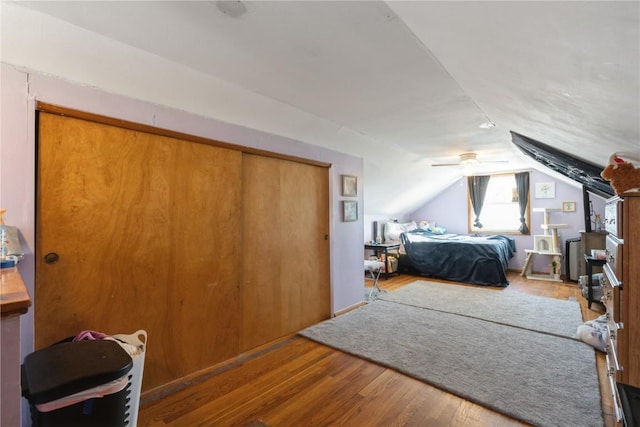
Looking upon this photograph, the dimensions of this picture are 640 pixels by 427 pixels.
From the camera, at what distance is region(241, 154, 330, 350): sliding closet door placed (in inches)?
104

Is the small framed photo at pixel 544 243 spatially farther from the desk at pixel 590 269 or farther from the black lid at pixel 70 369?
the black lid at pixel 70 369

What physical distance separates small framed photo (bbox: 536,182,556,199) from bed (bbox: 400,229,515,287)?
1066 millimetres

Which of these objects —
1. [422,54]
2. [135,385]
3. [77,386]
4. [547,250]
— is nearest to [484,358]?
[422,54]

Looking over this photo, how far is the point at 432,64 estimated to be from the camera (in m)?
1.84

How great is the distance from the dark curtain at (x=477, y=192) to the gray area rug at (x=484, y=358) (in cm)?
330

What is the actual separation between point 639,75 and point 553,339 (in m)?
2.70

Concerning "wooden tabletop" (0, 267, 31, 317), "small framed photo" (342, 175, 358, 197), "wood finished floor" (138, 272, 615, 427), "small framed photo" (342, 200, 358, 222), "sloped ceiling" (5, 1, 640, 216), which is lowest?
"wood finished floor" (138, 272, 615, 427)

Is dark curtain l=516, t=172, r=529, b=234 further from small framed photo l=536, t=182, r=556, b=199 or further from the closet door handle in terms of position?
the closet door handle

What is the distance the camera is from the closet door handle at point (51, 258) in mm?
1604

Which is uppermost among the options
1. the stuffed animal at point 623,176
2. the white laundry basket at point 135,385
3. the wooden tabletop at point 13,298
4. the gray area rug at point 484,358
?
the stuffed animal at point 623,176

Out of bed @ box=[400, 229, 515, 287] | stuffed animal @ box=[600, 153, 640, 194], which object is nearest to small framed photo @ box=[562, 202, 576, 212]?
bed @ box=[400, 229, 515, 287]

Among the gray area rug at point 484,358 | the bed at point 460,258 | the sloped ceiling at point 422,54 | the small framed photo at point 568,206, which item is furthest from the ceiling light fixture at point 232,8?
the small framed photo at point 568,206

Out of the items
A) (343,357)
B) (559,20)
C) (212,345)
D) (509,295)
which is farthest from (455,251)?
(559,20)

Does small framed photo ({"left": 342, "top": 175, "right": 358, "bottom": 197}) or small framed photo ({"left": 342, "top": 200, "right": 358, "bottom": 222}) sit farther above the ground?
small framed photo ({"left": 342, "top": 175, "right": 358, "bottom": 197})
